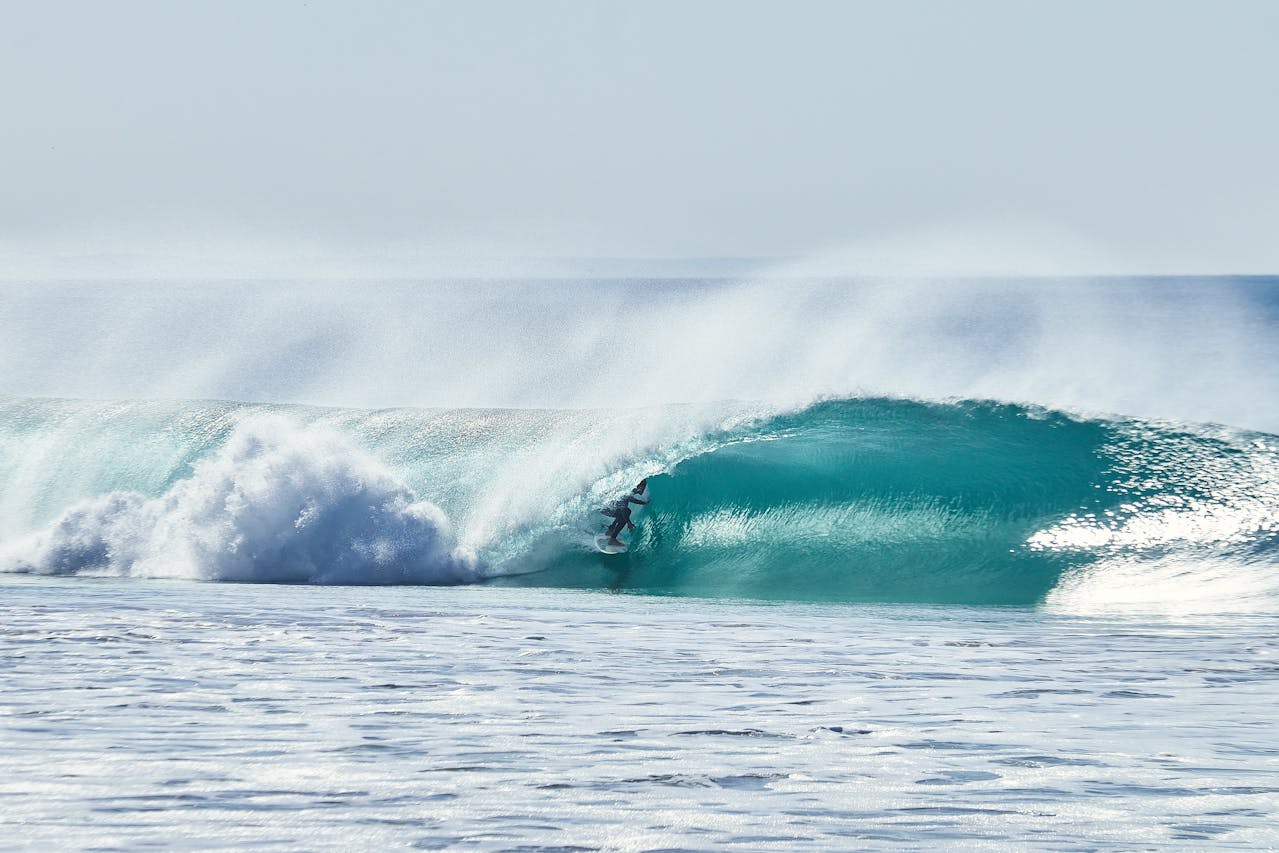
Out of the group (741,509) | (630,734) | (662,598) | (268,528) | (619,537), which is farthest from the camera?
(741,509)

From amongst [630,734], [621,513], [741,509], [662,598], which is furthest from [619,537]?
[630,734]

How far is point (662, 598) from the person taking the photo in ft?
35.1

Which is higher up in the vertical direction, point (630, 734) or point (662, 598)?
point (662, 598)

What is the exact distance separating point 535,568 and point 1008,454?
4.48 metres

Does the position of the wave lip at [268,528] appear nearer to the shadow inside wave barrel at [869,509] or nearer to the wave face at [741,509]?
the wave face at [741,509]

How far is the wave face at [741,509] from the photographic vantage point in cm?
1145

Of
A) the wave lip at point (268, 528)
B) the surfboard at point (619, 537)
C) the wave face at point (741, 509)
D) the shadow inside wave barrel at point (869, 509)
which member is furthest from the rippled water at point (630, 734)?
the surfboard at point (619, 537)

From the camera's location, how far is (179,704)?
5.94 m

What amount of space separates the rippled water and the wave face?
2.62 m

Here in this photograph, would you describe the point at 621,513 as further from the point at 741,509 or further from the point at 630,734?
the point at 630,734

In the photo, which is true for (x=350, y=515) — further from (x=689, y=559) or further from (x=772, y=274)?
(x=772, y=274)

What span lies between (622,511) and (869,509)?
2133mm

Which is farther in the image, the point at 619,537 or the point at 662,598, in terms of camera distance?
the point at 619,537

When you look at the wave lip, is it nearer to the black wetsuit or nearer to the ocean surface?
the ocean surface
